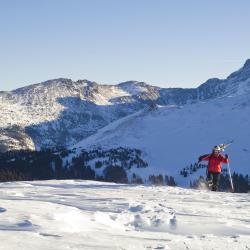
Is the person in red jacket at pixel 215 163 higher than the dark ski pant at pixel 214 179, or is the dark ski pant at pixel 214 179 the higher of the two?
the person in red jacket at pixel 215 163

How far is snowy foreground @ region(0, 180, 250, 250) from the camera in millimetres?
11047

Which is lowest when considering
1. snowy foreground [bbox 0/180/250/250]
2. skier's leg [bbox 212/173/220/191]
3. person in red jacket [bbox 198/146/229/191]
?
snowy foreground [bbox 0/180/250/250]

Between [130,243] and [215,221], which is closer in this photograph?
[130,243]

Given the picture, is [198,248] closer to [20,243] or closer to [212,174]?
[20,243]

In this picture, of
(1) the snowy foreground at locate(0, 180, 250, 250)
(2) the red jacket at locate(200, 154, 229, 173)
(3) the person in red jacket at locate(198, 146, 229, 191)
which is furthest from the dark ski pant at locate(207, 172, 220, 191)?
(1) the snowy foreground at locate(0, 180, 250, 250)

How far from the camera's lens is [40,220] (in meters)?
12.6

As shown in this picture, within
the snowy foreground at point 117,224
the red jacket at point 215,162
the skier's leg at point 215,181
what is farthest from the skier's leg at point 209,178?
the snowy foreground at point 117,224

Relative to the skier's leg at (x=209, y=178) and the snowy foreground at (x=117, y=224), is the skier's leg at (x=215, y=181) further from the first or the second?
the snowy foreground at (x=117, y=224)

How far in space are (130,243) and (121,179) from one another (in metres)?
189

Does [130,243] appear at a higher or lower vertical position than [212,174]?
lower

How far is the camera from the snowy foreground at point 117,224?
36.2 feet

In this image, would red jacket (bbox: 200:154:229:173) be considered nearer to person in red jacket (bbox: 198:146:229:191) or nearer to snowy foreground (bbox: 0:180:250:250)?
person in red jacket (bbox: 198:146:229:191)

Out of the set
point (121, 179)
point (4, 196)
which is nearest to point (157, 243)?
point (4, 196)

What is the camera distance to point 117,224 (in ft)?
43.8
